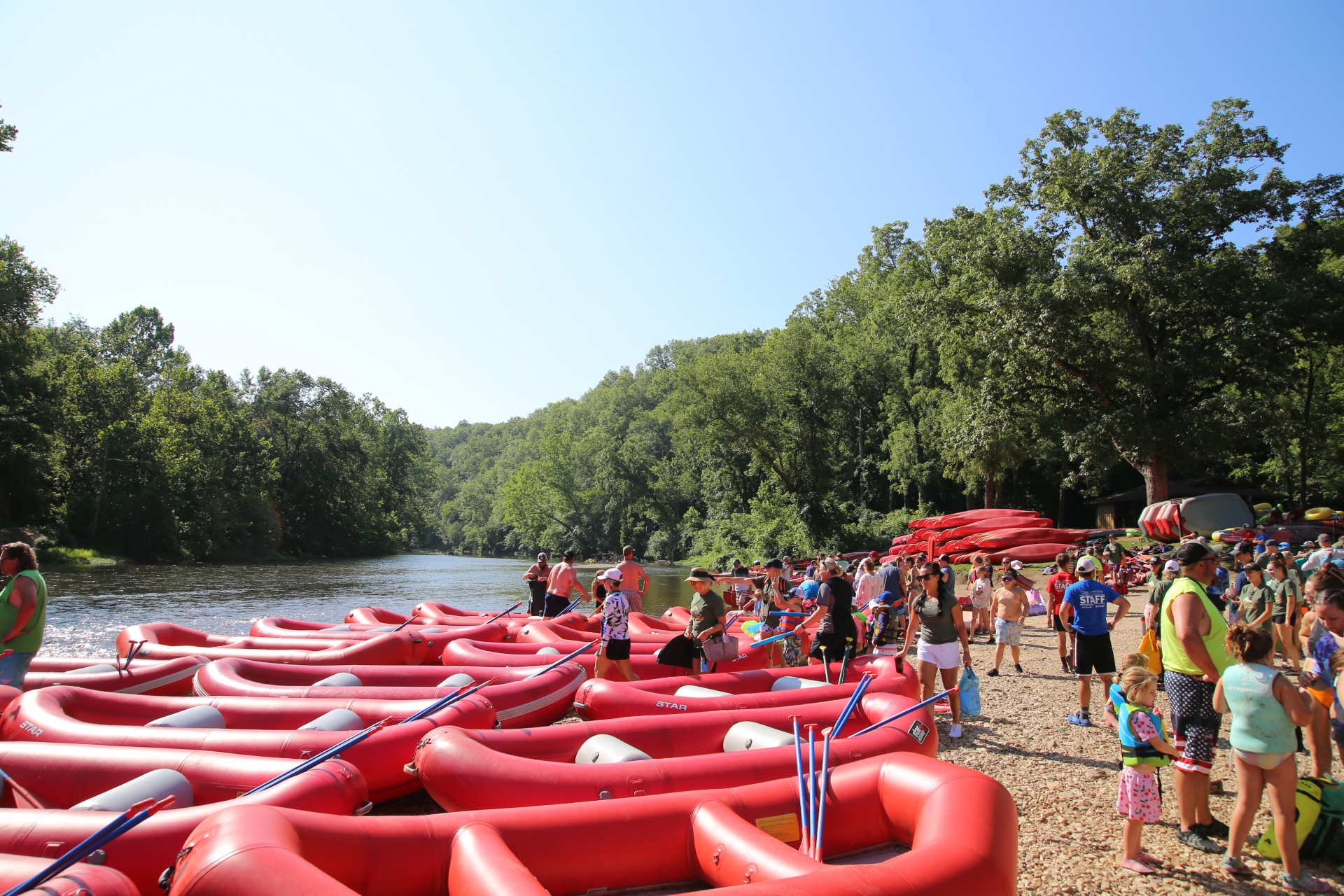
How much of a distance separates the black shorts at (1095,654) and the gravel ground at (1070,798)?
497 mm

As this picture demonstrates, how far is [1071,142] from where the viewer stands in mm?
23031

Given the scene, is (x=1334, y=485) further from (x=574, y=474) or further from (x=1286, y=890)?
(x=574, y=474)

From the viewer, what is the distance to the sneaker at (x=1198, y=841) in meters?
4.12

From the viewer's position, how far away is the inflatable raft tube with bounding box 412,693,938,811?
4.43 m

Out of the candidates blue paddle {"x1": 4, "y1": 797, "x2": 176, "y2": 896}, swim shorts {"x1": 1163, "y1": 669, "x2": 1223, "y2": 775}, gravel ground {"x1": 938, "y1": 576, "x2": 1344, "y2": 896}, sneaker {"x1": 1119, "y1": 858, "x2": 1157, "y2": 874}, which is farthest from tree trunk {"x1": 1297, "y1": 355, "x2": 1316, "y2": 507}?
blue paddle {"x1": 4, "y1": 797, "x2": 176, "y2": 896}

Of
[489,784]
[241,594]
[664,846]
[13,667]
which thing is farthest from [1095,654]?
[241,594]

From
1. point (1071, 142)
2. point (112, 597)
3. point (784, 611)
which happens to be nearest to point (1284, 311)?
point (1071, 142)

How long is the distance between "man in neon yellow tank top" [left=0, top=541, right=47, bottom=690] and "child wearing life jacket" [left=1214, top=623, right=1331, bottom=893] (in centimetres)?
726

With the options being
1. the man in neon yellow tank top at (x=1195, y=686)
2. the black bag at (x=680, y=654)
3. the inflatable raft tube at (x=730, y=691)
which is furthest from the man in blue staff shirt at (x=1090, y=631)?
the black bag at (x=680, y=654)

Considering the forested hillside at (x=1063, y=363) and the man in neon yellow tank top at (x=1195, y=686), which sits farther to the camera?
the forested hillside at (x=1063, y=363)

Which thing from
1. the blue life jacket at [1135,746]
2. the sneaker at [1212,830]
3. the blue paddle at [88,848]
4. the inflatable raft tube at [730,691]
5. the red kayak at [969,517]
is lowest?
the sneaker at [1212,830]

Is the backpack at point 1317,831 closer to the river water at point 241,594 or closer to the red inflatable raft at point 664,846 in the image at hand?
the red inflatable raft at point 664,846

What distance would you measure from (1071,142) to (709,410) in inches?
751

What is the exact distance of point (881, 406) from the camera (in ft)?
129
